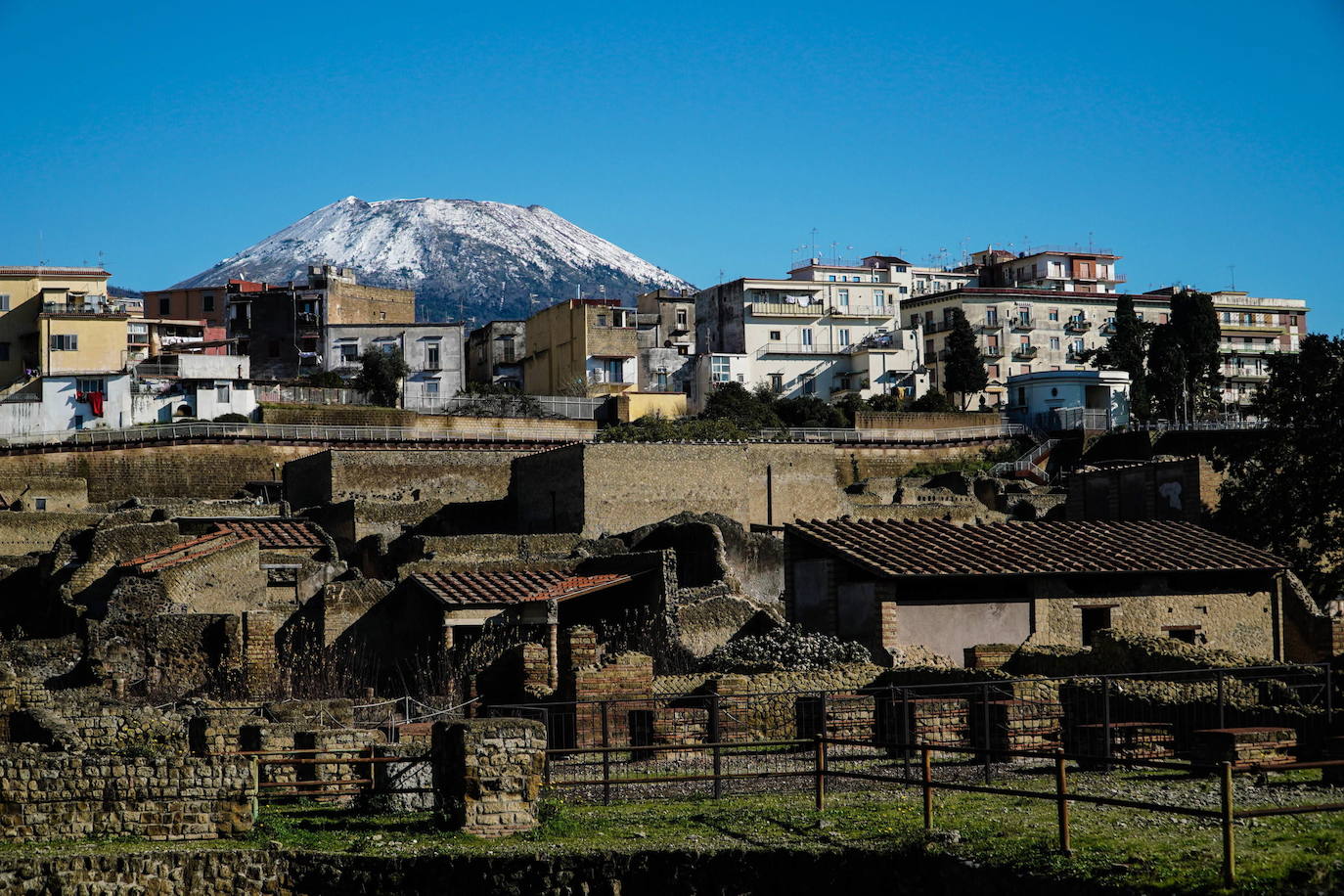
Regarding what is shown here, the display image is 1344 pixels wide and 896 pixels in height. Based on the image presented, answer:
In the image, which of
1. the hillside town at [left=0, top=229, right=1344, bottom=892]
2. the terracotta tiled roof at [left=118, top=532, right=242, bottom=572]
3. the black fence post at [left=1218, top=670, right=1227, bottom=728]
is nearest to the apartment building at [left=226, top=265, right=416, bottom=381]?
the hillside town at [left=0, top=229, right=1344, bottom=892]

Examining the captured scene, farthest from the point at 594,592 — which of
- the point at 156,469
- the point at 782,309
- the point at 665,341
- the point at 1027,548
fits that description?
the point at 665,341

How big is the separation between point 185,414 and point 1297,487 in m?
47.3

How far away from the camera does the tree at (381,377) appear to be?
253 ft

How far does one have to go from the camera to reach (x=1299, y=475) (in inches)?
1377

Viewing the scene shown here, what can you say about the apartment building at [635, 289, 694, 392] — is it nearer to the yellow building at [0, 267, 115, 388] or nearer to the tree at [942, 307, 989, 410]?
the tree at [942, 307, 989, 410]

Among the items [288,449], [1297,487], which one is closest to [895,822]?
[1297,487]

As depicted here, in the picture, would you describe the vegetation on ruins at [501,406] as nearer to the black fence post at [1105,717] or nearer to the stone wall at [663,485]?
the stone wall at [663,485]

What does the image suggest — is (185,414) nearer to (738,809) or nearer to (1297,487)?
(1297,487)

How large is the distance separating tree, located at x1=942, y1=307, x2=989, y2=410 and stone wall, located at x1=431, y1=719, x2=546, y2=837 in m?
68.8

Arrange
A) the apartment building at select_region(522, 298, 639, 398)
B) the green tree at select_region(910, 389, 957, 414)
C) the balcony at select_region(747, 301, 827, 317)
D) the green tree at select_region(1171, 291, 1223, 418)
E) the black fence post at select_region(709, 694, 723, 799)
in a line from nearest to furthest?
the black fence post at select_region(709, 694, 723, 799) < the green tree at select_region(910, 389, 957, 414) < the green tree at select_region(1171, 291, 1223, 418) < the apartment building at select_region(522, 298, 639, 398) < the balcony at select_region(747, 301, 827, 317)

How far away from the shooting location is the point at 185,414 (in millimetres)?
70750

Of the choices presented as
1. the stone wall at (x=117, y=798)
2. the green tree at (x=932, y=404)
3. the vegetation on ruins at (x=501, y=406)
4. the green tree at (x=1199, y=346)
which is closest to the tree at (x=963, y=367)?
the green tree at (x=932, y=404)

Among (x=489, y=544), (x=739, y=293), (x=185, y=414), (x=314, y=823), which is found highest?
(x=739, y=293)

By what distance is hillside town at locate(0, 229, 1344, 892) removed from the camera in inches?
675
